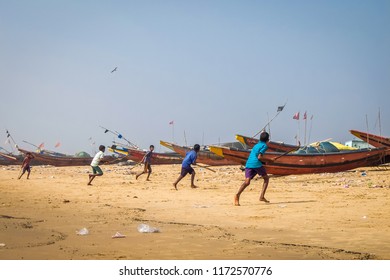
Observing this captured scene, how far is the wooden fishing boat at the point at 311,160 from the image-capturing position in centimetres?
1622

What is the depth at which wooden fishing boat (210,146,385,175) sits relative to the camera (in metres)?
16.2

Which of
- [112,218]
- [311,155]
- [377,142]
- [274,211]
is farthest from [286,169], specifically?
[112,218]

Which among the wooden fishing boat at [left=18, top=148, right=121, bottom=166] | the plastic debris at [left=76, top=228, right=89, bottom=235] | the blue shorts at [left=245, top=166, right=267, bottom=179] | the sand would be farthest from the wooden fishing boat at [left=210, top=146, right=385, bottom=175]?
the wooden fishing boat at [left=18, top=148, right=121, bottom=166]

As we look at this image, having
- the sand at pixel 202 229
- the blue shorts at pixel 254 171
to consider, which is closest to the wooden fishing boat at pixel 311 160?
the sand at pixel 202 229

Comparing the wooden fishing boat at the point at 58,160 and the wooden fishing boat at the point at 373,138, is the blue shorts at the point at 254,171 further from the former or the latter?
the wooden fishing boat at the point at 58,160

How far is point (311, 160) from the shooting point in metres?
16.7

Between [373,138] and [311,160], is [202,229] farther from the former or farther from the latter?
[373,138]

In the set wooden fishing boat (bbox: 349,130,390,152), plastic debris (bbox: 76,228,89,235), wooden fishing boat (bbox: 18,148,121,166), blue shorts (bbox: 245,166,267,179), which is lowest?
wooden fishing boat (bbox: 18,148,121,166)

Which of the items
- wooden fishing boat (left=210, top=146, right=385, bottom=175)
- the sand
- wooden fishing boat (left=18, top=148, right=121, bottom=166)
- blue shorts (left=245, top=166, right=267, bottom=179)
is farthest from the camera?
wooden fishing boat (left=18, top=148, right=121, bottom=166)

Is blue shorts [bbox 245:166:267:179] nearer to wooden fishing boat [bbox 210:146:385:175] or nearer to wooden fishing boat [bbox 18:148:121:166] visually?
wooden fishing boat [bbox 210:146:385:175]

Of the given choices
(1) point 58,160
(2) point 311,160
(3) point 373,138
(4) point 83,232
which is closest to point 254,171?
(4) point 83,232

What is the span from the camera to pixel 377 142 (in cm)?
2053
